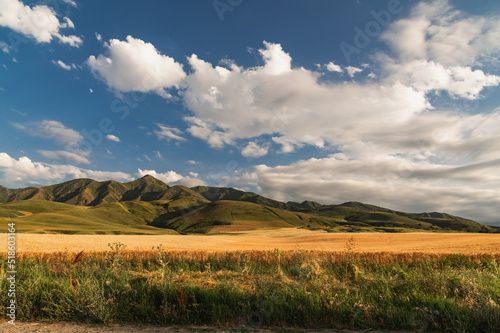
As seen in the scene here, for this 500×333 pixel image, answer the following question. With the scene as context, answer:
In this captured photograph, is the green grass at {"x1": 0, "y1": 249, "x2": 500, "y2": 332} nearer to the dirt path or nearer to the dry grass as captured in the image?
the dirt path

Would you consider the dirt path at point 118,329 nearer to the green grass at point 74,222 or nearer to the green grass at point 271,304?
the green grass at point 271,304

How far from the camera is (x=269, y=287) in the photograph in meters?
10.3

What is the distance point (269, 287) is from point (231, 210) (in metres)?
188

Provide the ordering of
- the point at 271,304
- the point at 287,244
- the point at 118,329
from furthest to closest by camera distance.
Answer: the point at 287,244 → the point at 271,304 → the point at 118,329

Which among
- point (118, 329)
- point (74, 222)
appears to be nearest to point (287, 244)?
point (118, 329)

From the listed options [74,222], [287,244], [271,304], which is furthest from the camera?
[74,222]

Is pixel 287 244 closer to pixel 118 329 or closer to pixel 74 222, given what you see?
pixel 118 329

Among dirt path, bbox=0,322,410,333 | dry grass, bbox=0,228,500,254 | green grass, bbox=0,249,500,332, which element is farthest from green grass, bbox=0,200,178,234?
dirt path, bbox=0,322,410,333

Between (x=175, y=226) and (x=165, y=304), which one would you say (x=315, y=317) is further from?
(x=175, y=226)

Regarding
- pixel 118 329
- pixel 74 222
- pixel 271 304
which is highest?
pixel 271 304

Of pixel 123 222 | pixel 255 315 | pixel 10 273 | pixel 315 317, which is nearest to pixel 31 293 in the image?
pixel 10 273

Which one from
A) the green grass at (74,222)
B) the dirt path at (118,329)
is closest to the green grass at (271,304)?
the dirt path at (118,329)

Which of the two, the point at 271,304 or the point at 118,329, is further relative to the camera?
the point at 271,304

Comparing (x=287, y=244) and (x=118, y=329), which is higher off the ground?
(x=118, y=329)
